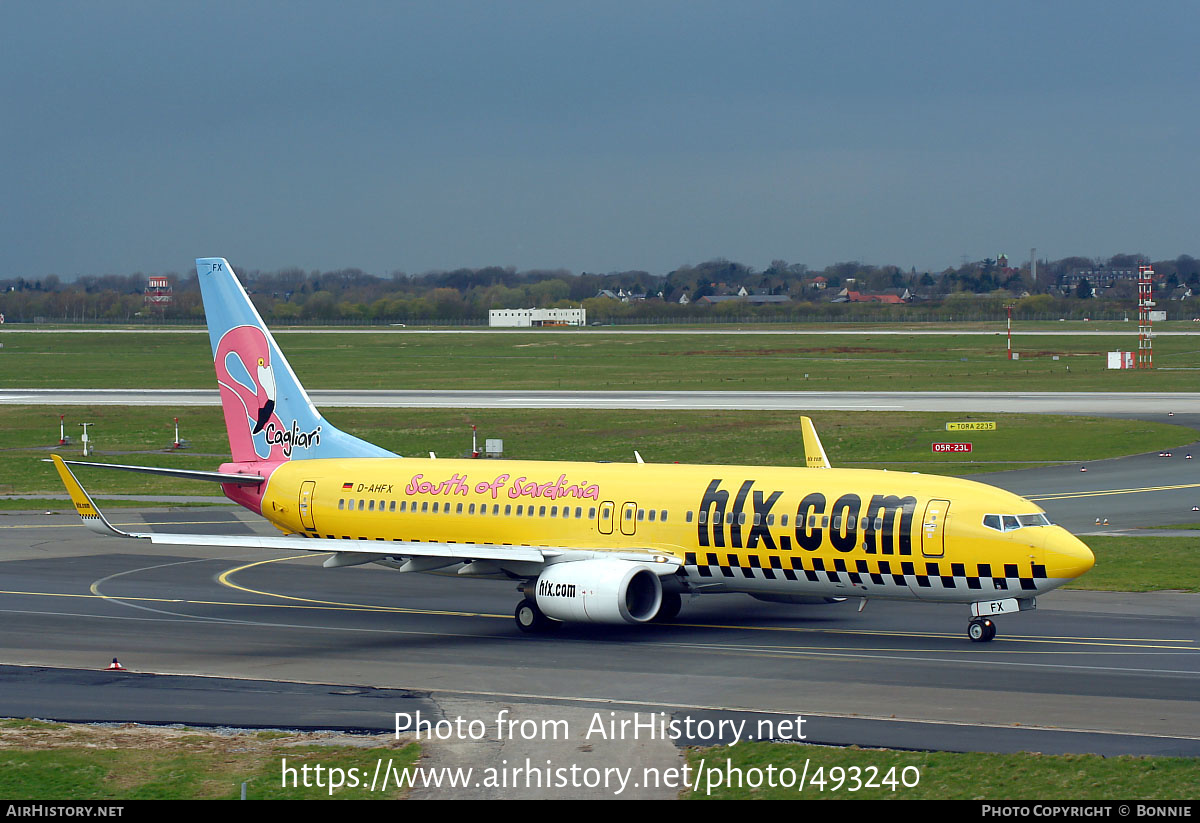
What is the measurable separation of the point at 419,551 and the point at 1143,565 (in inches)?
928

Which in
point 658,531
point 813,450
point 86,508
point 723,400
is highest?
point 813,450

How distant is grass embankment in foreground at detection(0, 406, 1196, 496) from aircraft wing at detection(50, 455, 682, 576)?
3097 cm

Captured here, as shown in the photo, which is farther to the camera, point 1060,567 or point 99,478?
point 99,478

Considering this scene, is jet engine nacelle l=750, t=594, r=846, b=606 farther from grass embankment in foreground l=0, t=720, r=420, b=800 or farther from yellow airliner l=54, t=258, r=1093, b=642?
grass embankment in foreground l=0, t=720, r=420, b=800

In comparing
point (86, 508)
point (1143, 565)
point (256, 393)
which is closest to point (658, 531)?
point (86, 508)

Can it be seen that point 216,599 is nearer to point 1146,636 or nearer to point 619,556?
point 619,556

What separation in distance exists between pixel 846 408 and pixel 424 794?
7280 centimetres

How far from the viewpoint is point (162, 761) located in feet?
75.7

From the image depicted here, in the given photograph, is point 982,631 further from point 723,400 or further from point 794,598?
point 723,400

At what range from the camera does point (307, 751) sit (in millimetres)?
23766

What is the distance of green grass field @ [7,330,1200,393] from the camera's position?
117m

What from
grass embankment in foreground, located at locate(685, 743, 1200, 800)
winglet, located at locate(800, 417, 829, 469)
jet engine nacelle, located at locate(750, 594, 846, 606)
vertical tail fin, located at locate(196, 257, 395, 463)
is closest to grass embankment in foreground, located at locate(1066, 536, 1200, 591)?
winglet, located at locate(800, 417, 829, 469)

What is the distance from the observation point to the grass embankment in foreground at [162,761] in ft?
69.6

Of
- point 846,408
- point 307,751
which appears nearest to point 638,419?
point 846,408
